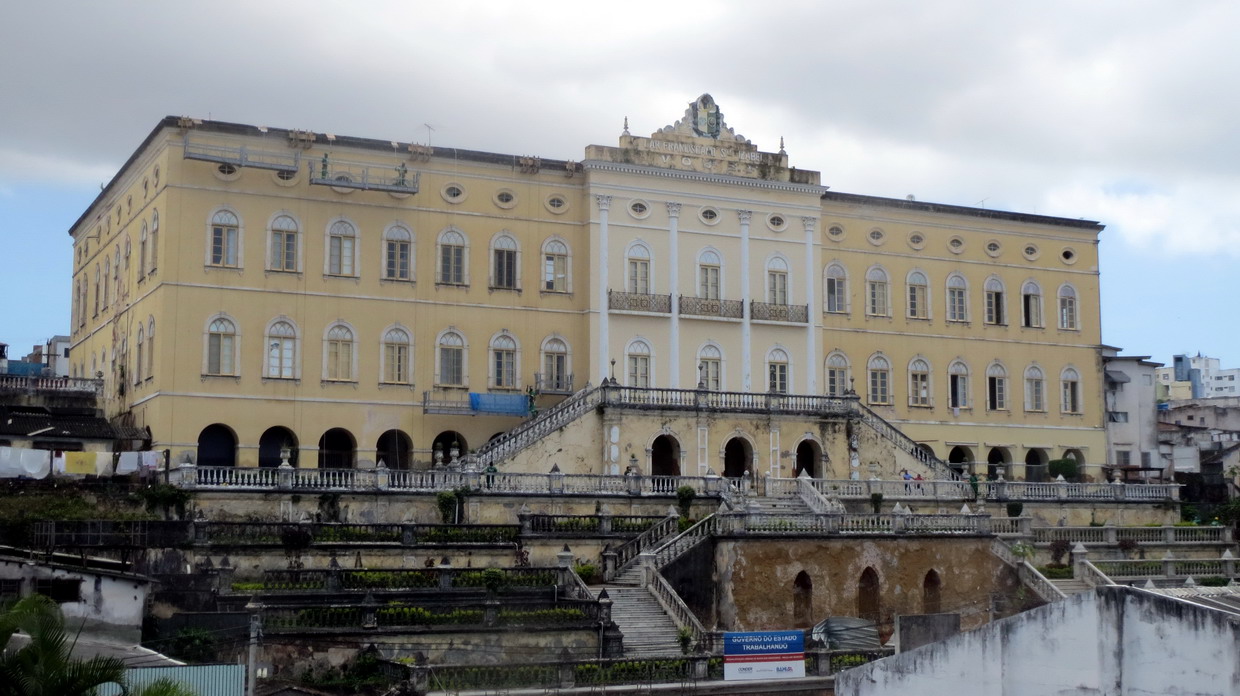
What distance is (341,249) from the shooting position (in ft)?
156

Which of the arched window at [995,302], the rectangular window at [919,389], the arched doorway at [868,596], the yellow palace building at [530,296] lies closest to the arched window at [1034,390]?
the yellow palace building at [530,296]

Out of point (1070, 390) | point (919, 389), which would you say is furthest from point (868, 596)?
point (1070, 390)

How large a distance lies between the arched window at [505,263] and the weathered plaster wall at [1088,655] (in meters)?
28.6

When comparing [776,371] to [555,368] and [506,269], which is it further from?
[506,269]

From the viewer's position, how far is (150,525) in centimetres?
3453

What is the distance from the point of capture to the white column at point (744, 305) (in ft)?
170

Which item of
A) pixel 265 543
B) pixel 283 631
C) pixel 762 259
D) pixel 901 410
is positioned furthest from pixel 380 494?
pixel 901 410

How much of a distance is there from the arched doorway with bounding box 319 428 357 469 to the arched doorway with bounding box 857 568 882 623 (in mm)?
15547

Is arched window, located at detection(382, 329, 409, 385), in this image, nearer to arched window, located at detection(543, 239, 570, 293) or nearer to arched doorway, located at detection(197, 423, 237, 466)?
arched doorway, located at detection(197, 423, 237, 466)

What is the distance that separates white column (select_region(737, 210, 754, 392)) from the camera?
51.8 m

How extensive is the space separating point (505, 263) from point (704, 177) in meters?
7.16

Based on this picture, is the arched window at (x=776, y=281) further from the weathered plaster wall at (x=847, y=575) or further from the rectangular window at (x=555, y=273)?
the weathered plaster wall at (x=847, y=575)

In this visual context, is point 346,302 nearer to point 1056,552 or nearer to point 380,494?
point 380,494

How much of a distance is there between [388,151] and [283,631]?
20335 mm
